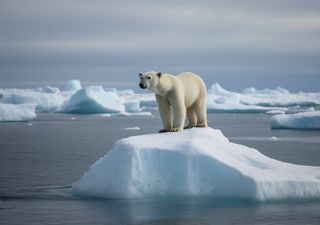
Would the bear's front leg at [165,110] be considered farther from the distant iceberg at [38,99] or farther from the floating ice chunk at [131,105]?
the floating ice chunk at [131,105]

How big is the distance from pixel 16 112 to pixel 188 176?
50354 millimetres

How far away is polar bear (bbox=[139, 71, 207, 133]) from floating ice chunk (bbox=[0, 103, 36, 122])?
148 feet

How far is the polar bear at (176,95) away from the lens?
12.9 metres

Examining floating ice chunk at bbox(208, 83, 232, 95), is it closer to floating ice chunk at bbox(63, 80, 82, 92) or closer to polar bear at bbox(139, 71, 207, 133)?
floating ice chunk at bbox(63, 80, 82, 92)

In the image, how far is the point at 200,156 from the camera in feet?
39.4

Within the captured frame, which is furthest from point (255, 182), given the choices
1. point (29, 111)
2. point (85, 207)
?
point (29, 111)

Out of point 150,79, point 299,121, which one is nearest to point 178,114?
point 150,79

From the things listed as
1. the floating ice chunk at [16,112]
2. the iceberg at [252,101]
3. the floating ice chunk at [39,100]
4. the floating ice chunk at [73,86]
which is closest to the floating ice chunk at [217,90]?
the iceberg at [252,101]

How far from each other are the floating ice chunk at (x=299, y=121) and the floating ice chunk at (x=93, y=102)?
919 inches

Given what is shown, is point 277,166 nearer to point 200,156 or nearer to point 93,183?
point 200,156

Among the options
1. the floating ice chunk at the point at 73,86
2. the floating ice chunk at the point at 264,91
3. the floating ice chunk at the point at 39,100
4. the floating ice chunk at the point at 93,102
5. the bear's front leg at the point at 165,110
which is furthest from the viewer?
the floating ice chunk at the point at 264,91

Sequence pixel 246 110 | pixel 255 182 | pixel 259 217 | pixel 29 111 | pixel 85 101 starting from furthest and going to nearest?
pixel 246 110, pixel 85 101, pixel 29 111, pixel 255 182, pixel 259 217

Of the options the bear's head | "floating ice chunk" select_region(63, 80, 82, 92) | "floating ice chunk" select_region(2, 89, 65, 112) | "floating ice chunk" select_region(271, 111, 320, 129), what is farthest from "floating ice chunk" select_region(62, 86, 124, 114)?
the bear's head

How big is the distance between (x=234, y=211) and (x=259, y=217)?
0.61 m
